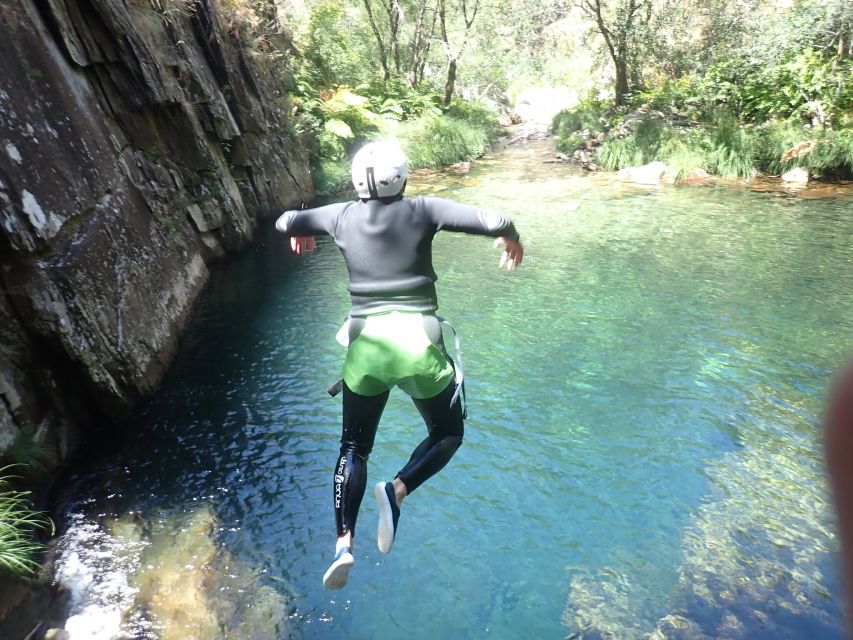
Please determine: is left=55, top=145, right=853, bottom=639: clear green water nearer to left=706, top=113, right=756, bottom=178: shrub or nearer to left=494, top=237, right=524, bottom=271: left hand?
left=494, top=237, right=524, bottom=271: left hand

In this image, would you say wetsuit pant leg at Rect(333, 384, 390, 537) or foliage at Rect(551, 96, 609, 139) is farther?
foliage at Rect(551, 96, 609, 139)

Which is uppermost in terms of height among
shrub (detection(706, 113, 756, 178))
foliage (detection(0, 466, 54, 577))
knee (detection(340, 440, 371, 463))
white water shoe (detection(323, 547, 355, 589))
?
knee (detection(340, 440, 371, 463))

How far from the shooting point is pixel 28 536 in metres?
4.60

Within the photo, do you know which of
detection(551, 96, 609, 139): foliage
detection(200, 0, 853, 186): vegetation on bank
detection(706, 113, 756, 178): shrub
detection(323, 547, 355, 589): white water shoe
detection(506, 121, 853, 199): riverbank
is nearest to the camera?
detection(323, 547, 355, 589): white water shoe

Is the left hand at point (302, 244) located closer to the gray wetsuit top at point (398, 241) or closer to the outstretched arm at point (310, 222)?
the outstretched arm at point (310, 222)

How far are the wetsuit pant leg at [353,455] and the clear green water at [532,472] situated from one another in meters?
0.97

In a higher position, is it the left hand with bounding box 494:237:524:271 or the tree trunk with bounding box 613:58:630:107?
the left hand with bounding box 494:237:524:271

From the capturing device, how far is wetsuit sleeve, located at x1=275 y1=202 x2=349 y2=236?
12.2 ft

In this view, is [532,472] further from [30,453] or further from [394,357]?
[30,453]

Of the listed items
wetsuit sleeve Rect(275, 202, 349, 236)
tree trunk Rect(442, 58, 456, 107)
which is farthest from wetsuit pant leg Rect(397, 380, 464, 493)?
tree trunk Rect(442, 58, 456, 107)

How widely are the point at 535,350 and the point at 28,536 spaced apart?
5471 millimetres

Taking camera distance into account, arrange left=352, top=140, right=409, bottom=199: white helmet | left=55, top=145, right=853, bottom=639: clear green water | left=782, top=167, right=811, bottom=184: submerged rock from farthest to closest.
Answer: left=782, top=167, right=811, bottom=184: submerged rock
left=55, top=145, right=853, bottom=639: clear green water
left=352, top=140, right=409, bottom=199: white helmet

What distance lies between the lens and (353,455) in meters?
3.75

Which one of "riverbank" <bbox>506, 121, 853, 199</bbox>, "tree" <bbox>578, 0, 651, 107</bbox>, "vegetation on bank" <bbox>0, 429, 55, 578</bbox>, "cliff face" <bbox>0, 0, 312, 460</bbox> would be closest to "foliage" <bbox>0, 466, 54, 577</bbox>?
"vegetation on bank" <bbox>0, 429, 55, 578</bbox>
